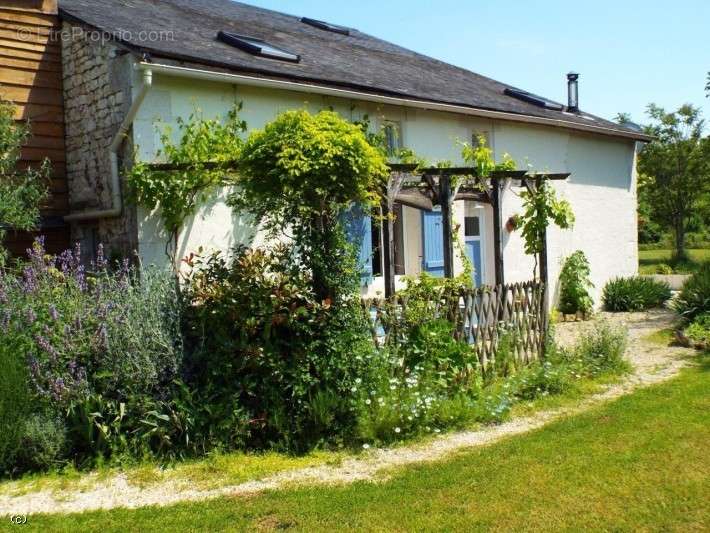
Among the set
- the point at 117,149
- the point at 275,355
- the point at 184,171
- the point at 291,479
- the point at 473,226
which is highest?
the point at 117,149

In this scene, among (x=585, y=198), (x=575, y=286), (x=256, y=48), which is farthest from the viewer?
(x=585, y=198)

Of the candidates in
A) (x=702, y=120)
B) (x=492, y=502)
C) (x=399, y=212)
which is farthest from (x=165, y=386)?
(x=702, y=120)

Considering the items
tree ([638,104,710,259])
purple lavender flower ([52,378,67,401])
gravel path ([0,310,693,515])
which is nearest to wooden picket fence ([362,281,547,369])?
gravel path ([0,310,693,515])

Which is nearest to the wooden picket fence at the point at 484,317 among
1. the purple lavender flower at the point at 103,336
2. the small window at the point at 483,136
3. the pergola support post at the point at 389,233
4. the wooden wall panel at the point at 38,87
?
the pergola support post at the point at 389,233

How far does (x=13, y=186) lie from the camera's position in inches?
338

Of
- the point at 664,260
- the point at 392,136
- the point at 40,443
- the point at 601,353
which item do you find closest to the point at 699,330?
the point at 601,353

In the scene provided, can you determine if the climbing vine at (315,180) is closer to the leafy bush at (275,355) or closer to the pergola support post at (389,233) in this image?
the leafy bush at (275,355)

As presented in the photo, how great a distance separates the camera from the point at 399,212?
40.2 feet

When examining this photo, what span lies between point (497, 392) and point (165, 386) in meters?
3.32

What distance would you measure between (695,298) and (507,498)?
7976 millimetres

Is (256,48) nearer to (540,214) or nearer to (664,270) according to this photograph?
(540,214)

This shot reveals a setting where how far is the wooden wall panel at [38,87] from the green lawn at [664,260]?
19.2 meters

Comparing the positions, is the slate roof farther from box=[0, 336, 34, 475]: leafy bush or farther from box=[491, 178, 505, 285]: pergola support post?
box=[0, 336, 34, 475]: leafy bush

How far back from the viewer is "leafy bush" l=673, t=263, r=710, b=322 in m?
11.0
